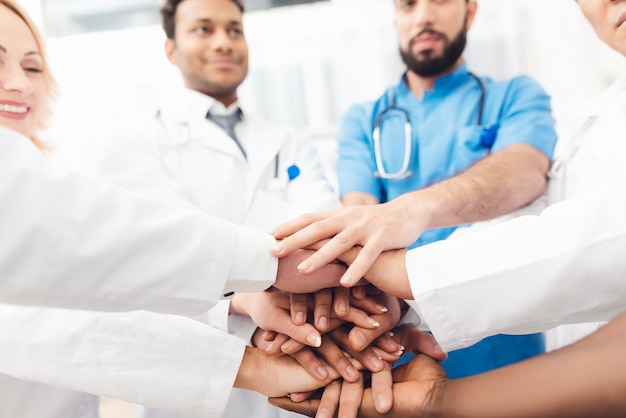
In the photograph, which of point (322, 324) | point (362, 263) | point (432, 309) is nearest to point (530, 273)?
point (432, 309)

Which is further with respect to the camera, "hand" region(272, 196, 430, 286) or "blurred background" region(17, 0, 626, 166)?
"blurred background" region(17, 0, 626, 166)

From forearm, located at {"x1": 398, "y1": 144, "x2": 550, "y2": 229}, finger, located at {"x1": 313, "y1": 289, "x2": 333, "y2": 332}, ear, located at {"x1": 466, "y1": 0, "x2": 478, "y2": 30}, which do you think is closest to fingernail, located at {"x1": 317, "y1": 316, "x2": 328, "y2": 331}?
finger, located at {"x1": 313, "y1": 289, "x2": 333, "y2": 332}

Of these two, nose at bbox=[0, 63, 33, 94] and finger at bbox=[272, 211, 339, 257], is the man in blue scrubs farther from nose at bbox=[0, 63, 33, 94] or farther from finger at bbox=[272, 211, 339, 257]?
nose at bbox=[0, 63, 33, 94]

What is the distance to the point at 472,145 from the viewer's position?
A: 1.42 metres

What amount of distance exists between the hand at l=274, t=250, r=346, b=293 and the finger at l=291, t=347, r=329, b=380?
118 millimetres

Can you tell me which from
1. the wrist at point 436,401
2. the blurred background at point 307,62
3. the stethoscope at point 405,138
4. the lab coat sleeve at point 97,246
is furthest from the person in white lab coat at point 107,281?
the blurred background at point 307,62

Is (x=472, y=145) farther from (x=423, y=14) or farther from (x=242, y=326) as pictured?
(x=242, y=326)

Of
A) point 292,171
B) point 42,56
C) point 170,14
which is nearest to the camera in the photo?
point 42,56

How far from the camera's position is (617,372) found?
24.8 inches

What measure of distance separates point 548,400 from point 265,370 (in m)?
0.49

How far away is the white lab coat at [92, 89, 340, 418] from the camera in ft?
4.47

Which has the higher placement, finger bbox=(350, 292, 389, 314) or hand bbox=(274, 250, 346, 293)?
hand bbox=(274, 250, 346, 293)

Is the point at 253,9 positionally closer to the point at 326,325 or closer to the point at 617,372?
the point at 326,325

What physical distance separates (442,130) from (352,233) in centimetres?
73
